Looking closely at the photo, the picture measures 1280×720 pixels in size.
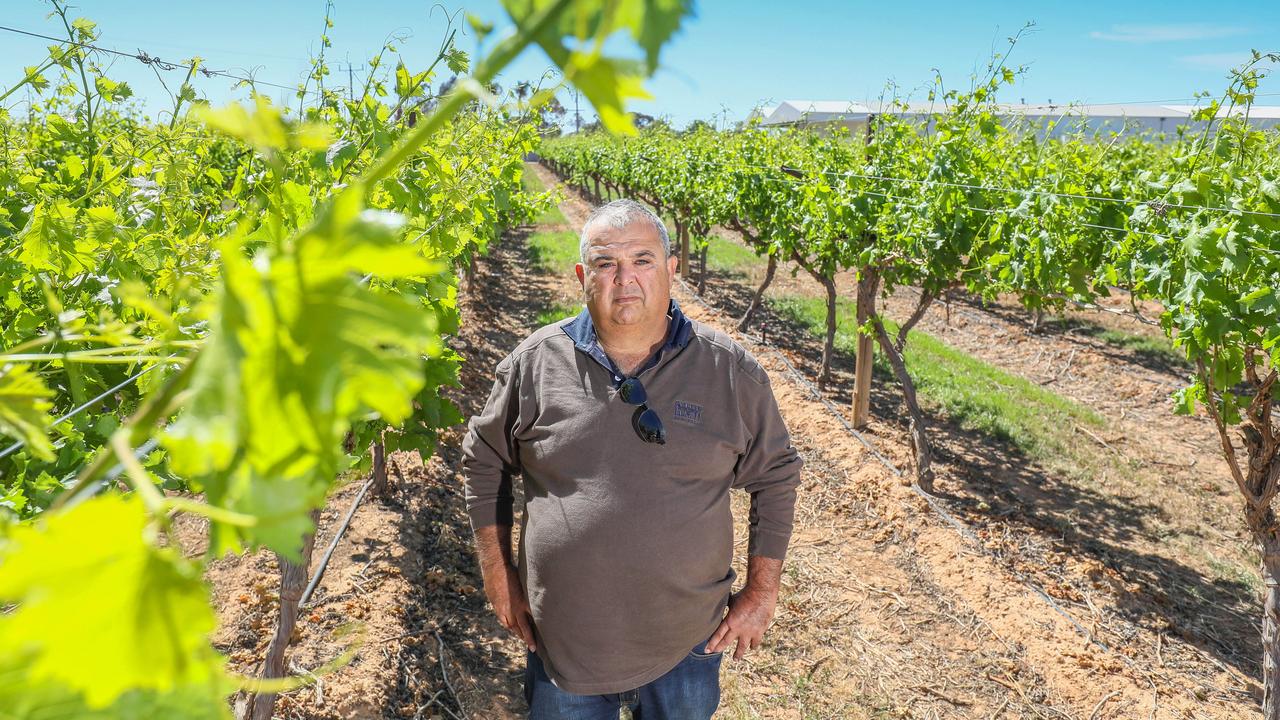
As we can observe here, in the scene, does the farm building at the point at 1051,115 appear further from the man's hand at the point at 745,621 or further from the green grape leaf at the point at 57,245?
the green grape leaf at the point at 57,245

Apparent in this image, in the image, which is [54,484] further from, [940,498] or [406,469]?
[940,498]

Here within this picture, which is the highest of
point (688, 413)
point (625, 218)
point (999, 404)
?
point (625, 218)

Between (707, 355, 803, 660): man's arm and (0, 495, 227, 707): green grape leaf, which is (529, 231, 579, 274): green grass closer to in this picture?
(707, 355, 803, 660): man's arm

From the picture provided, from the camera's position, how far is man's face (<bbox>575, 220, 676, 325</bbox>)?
2.33 metres

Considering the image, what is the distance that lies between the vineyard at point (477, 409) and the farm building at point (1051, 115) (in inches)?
14.3

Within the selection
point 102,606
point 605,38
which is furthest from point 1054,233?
point 102,606

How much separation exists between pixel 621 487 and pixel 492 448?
498 millimetres

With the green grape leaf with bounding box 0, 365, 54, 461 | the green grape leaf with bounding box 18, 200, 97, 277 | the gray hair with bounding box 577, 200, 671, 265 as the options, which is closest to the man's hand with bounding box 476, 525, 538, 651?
the gray hair with bounding box 577, 200, 671, 265

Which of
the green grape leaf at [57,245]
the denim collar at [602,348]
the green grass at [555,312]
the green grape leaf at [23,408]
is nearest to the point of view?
the green grape leaf at [23,408]

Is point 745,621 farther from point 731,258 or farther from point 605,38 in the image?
point 731,258

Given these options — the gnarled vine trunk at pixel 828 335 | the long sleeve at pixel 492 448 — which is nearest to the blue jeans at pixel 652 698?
the long sleeve at pixel 492 448

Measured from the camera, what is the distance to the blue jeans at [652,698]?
2285mm

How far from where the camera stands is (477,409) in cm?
700

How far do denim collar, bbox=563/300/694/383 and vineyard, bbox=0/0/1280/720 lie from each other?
1.59 feet
